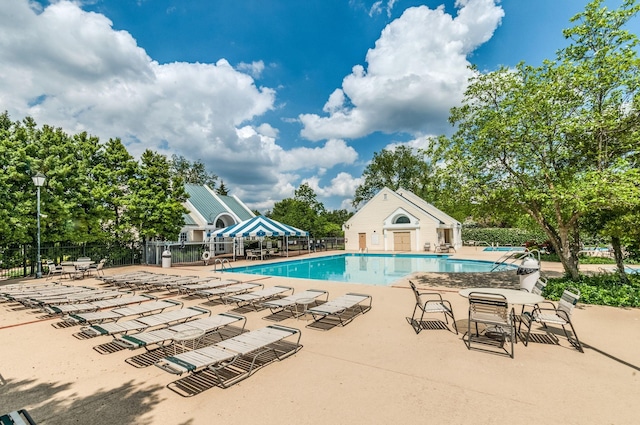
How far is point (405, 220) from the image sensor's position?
3159cm

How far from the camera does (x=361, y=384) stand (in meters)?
4.04

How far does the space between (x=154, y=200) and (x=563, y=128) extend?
2027 cm

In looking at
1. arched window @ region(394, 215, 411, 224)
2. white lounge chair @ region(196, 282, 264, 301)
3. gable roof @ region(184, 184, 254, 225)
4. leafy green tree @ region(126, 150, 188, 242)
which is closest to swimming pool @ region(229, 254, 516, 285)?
arched window @ region(394, 215, 411, 224)

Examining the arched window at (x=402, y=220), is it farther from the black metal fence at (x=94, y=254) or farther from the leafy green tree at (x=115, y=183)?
the leafy green tree at (x=115, y=183)

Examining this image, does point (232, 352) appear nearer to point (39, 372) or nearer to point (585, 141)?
point (39, 372)

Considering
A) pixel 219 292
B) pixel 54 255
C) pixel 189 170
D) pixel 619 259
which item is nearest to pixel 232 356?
pixel 219 292

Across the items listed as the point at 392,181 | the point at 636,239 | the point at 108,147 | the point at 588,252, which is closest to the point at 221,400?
the point at 636,239

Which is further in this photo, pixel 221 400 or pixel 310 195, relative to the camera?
pixel 310 195

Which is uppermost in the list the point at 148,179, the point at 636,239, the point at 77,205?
the point at 148,179

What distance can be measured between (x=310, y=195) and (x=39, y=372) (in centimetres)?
4276

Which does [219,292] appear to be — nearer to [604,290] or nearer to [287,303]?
[287,303]

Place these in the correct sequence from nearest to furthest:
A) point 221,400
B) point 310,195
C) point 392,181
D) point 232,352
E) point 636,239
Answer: point 221,400
point 232,352
point 636,239
point 310,195
point 392,181

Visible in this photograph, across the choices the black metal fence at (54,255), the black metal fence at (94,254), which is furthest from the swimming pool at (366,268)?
the black metal fence at (54,255)

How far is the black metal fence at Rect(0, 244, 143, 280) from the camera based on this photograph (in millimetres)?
15047
